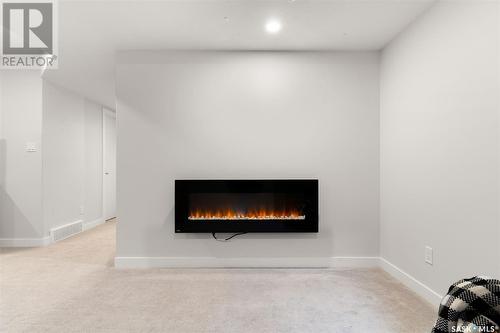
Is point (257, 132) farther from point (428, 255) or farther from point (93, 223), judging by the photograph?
point (93, 223)

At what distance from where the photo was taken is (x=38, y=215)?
172 inches

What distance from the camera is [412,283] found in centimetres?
274

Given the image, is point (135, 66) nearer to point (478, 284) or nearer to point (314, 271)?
point (314, 271)

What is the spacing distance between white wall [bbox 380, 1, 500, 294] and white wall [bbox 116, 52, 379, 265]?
0.28 metres

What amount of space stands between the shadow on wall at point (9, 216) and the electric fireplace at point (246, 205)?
2.61m

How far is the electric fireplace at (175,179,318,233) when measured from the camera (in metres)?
3.34

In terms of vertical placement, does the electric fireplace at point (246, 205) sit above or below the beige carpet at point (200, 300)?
above

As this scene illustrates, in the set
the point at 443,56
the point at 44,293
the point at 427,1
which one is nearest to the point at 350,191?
the point at 443,56

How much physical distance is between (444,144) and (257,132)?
5.94 ft

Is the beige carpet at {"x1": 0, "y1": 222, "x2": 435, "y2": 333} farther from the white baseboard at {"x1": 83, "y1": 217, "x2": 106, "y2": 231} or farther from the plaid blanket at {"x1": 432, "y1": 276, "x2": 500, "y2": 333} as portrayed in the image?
the white baseboard at {"x1": 83, "y1": 217, "x2": 106, "y2": 231}

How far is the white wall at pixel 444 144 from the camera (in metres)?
1.91

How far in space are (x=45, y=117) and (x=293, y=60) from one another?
370 cm

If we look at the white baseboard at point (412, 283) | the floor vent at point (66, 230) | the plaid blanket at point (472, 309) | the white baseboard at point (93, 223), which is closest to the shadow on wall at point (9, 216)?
the floor vent at point (66, 230)

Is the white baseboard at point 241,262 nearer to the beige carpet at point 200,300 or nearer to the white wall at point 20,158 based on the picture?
the beige carpet at point 200,300
